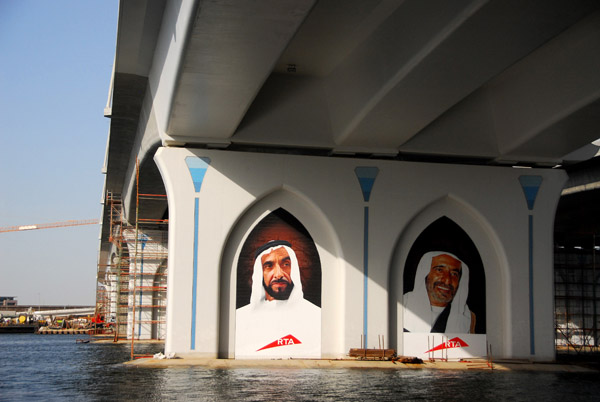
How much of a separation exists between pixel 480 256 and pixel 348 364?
6141 mm

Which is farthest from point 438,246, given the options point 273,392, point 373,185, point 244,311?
point 273,392

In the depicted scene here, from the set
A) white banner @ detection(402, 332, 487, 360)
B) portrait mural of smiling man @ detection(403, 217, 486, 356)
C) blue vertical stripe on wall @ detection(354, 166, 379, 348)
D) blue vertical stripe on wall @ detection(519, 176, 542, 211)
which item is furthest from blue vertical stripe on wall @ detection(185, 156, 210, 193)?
blue vertical stripe on wall @ detection(519, 176, 542, 211)

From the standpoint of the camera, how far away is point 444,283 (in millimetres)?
25656

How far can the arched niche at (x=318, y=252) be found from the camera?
24016mm

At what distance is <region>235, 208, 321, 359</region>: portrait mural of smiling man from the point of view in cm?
2416

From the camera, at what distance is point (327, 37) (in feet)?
71.0

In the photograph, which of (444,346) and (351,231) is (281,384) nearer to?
(351,231)

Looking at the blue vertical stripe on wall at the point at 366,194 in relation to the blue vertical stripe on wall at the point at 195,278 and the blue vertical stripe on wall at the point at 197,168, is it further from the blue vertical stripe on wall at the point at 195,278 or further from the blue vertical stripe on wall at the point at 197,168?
the blue vertical stripe on wall at the point at 195,278

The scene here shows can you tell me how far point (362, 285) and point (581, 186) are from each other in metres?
14.8

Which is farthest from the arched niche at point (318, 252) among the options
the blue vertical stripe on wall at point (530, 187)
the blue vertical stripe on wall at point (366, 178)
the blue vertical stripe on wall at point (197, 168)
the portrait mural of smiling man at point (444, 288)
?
the blue vertical stripe on wall at point (530, 187)

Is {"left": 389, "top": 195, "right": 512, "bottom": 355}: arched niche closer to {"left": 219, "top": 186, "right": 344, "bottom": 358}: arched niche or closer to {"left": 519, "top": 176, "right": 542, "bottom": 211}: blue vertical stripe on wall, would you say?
{"left": 519, "top": 176, "right": 542, "bottom": 211}: blue vertical stripe on wall

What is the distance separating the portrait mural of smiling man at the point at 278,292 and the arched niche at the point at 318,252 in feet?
0.52

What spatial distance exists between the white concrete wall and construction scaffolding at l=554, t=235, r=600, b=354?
1162cm

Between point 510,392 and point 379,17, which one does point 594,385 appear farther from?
point 379,17
